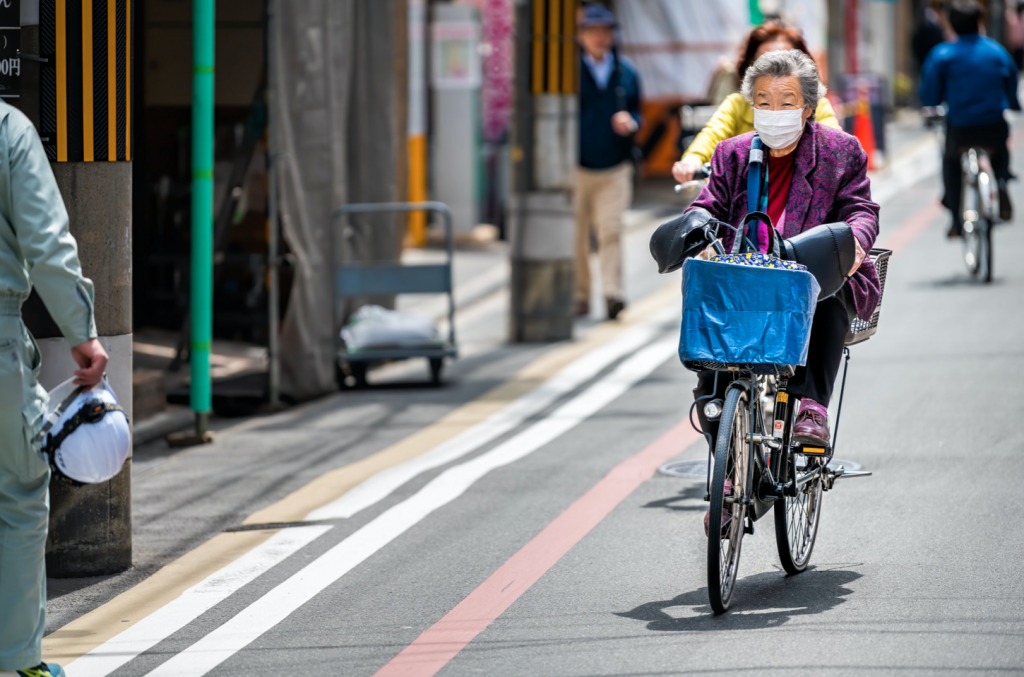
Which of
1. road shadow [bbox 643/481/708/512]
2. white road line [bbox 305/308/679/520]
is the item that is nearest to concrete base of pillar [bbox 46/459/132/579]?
white road line [bbox 305/308/679/520]

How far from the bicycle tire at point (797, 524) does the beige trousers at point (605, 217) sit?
6764mm

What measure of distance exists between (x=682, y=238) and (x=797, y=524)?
45.9 inches

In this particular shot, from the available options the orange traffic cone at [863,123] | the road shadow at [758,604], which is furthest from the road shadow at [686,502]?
the orange traffic cone at [863,123]

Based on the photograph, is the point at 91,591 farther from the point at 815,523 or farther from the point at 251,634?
the point at 815,523

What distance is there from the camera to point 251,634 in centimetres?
525

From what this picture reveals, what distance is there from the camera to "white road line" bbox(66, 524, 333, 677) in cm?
509

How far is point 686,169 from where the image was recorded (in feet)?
20.8

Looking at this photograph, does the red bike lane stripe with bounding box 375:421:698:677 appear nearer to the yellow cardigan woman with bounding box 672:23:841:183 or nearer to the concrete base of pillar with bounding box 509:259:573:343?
the yellow cardigan woman with bounding box 672:23:841:183

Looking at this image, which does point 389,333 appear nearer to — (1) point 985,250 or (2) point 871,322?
(2) point 871,322

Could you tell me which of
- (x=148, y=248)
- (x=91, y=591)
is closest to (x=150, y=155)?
(x=148, y=248)

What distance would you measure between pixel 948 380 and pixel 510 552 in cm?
415

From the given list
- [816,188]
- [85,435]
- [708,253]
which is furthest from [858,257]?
[85,435]

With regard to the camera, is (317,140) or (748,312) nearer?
(748,312)

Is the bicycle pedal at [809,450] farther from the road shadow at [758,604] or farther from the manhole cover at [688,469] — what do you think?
the manhole cover at [688,469]
